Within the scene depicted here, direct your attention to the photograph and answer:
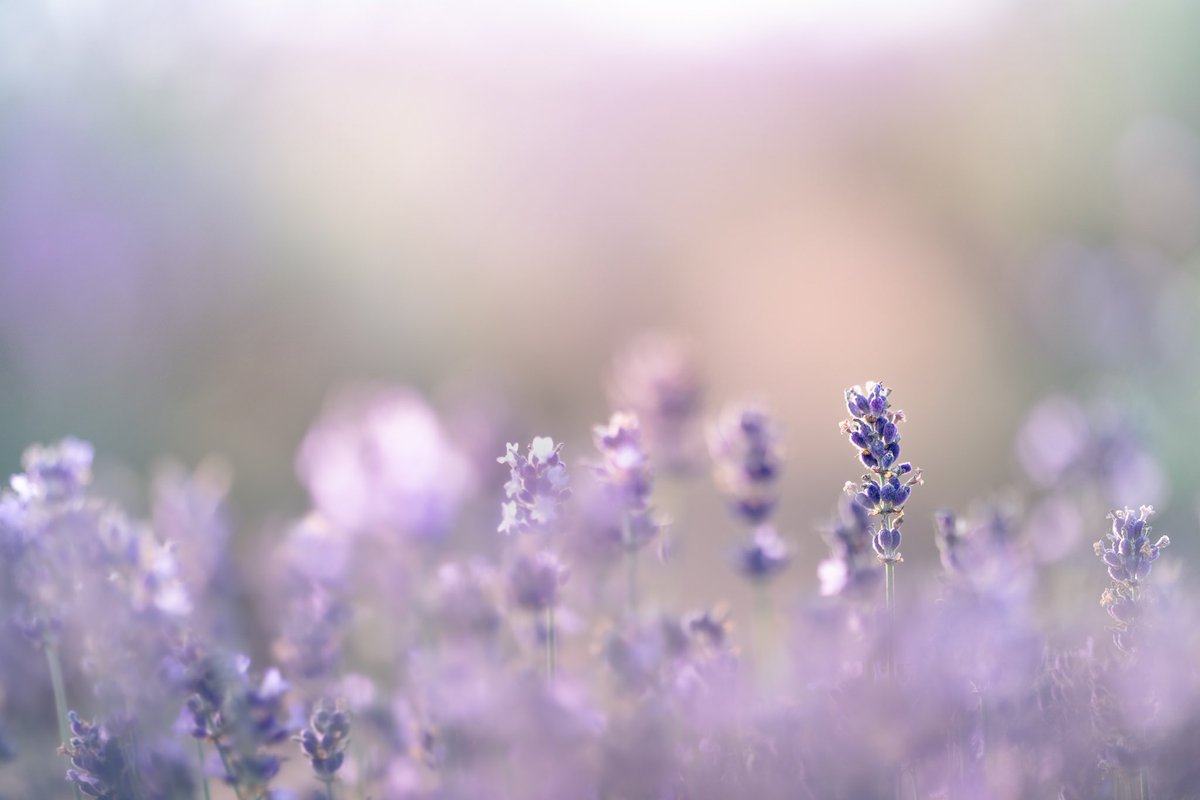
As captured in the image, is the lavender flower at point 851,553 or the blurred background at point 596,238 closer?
the lavender flower at point 851,553

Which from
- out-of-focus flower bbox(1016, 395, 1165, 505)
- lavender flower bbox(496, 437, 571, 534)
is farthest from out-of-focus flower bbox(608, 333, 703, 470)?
out-of-focus flower bbox(1016, 395, 1165, 505)

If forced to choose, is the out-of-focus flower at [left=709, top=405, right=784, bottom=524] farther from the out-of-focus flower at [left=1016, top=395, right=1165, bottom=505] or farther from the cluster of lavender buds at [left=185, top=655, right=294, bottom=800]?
the out-of-focus flower at [left=1016, top=395, right=1165, bottom=505]

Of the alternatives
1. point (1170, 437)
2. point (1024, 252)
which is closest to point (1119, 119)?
point (1024, 252)

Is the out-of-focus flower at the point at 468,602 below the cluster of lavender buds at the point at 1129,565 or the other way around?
the other way around

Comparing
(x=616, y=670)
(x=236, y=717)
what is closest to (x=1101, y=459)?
(x=616, y=670)

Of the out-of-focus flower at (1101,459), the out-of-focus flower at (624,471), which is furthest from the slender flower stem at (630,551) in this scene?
the out-of-focus flower at (1101,459)

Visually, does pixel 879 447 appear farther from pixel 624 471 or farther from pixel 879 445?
pixel 624 471

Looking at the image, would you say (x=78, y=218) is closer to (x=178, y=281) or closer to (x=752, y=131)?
(x=178, y=281)

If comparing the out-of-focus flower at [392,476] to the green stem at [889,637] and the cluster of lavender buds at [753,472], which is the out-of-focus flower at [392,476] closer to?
the cluster of lavender buds at [753,472]
